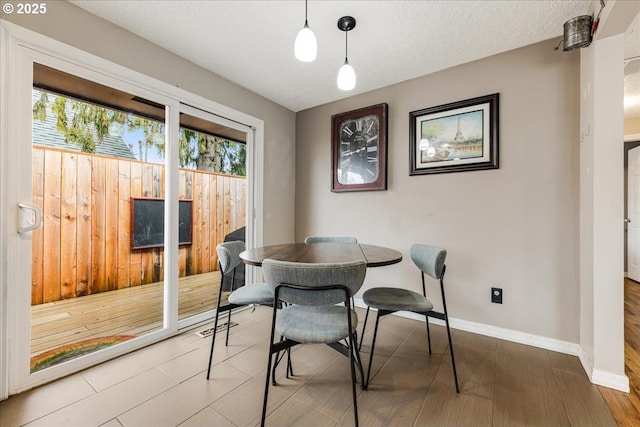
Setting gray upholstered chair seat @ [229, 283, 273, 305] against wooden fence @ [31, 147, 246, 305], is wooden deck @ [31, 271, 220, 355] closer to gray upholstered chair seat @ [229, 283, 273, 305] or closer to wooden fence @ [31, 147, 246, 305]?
wooden fence @ [31, 147, 246, 305]

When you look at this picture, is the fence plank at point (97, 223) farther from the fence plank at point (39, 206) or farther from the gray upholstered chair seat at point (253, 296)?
the gray upholstered chair seat at point (253, 296)

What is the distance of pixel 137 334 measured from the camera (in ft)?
7.02

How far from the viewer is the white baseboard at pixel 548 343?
1566mm

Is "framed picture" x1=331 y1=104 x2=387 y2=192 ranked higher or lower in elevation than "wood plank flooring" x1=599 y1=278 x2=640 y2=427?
higher

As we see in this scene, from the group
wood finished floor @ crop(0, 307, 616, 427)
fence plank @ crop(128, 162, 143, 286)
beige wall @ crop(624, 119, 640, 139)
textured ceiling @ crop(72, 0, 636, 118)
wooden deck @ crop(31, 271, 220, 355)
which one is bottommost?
wood finished floor @ crop(0, 307, 616, 427)

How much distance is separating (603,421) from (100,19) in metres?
3.81

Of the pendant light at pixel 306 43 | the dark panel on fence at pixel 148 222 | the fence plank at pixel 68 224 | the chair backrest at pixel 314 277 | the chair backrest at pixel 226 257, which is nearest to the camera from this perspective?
the chair backrest at pixel 314 277

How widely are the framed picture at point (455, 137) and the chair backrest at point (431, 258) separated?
97 cm

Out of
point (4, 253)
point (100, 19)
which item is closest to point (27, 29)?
point (100, 19)

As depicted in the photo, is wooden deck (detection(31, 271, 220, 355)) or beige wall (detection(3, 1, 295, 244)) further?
wooden deck (detection(31, 271, 220, 355))

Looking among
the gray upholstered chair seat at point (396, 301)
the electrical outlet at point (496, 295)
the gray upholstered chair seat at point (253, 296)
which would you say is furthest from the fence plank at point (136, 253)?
the electrical outlet at point (496, 295)

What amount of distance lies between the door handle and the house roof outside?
17.4 inches

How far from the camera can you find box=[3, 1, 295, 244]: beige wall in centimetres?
167

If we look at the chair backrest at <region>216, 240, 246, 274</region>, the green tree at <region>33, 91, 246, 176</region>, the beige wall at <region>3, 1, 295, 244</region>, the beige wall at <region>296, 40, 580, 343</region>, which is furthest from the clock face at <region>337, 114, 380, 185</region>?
the chair backrest at <region>216, 240, 246, 274</region>
